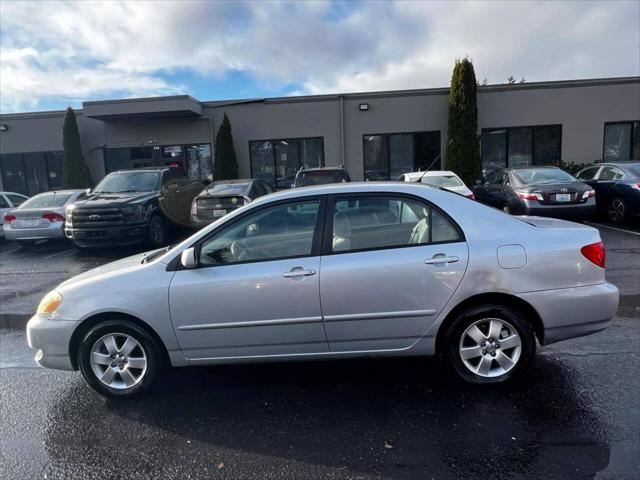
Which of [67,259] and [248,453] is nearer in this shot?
[248,453]

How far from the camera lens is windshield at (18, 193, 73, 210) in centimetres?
1175

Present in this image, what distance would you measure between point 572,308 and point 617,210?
953cm

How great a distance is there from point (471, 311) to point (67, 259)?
959cm

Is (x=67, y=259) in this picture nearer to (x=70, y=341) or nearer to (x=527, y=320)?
(x=70, y=341)

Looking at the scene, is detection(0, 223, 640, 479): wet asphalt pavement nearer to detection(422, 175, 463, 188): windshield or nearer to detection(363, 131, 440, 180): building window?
detection(422, 175, 463, 188): windshield

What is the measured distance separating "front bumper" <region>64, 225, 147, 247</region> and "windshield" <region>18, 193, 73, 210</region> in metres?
2.12

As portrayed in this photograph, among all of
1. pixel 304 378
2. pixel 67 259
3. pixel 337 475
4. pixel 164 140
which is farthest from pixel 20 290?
pixel 164 140

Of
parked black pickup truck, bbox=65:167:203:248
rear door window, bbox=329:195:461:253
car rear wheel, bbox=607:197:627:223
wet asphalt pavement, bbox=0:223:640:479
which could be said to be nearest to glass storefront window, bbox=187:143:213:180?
parked black pickup truck, bbox=65:167:203:248

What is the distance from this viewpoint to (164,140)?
18.8 metres

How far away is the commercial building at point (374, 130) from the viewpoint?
17.8m

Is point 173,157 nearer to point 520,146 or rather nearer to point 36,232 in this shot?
point 36,232

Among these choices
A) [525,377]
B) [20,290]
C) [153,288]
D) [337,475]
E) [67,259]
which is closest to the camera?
[337,475]

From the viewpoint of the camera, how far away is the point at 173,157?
1892cm

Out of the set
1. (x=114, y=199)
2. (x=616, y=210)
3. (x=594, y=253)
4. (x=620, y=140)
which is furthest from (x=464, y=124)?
(x=594, y=253)
